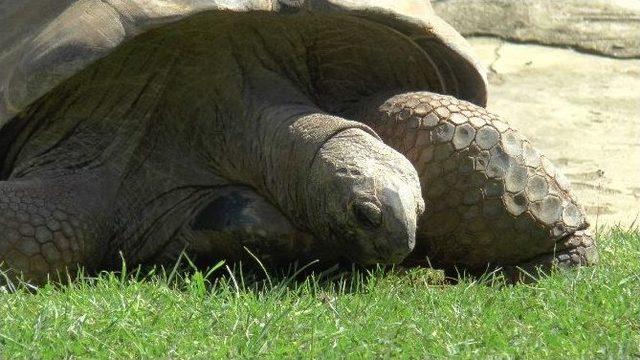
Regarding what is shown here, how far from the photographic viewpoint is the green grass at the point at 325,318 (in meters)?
3.61

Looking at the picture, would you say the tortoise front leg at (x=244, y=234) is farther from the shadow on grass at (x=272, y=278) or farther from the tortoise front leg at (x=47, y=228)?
the tortoise front leg at (x=47, y=228)

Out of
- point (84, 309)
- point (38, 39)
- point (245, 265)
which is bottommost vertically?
point (245, 265)

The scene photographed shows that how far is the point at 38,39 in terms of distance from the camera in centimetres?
467

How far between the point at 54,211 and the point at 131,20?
62cm

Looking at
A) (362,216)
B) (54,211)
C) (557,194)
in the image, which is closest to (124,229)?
(54,211)

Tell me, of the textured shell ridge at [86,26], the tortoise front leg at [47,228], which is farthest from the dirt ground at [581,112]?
the tortoise front leg at [47,228]

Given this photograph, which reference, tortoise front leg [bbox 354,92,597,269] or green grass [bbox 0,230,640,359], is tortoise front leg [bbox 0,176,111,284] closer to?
green grass [bbox 0,230,640,359]

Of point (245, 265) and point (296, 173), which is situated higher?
point (296, 173)

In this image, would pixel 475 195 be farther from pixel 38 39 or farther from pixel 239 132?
pixel 38 39

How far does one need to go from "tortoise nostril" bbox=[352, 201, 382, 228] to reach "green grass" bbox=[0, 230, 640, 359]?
0.22 metres

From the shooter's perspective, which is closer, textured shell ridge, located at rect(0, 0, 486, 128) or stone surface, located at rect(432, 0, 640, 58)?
textured shell ridge, located at rect(0, 0, 486, 128)

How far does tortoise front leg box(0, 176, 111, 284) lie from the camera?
14.6 feet

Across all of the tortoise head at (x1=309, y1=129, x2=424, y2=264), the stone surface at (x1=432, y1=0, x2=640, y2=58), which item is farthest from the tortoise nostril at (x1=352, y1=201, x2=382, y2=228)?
the stone surface at (x1=432, y1=0, x2=640, y2=58)

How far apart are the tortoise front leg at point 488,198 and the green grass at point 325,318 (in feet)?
0.56
